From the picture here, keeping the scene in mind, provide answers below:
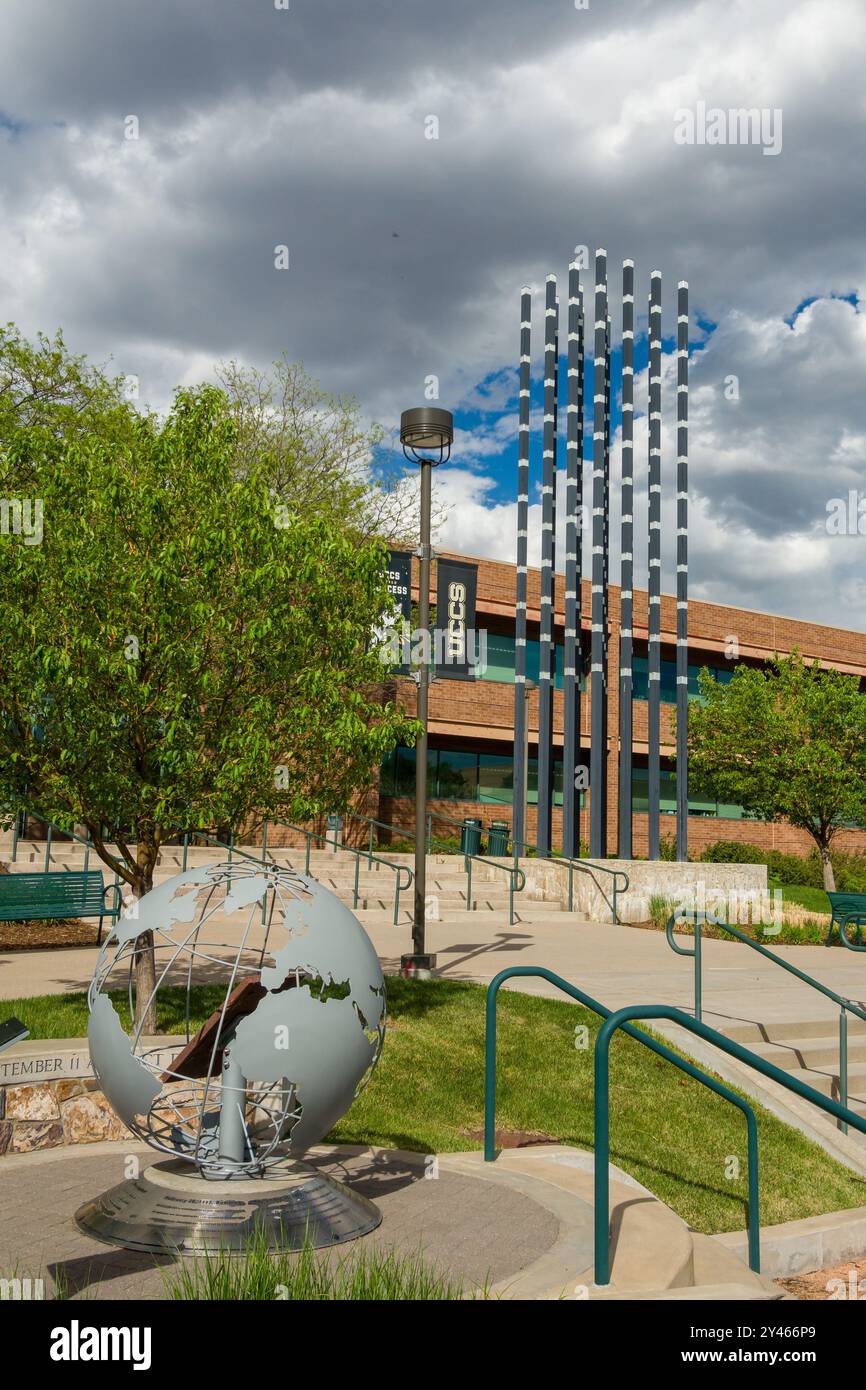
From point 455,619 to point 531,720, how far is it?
289 inches

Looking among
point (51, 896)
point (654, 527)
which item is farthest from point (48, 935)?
point (654, 527)

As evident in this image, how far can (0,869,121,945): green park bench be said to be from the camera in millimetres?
12469

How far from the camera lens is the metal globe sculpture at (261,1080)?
479cm

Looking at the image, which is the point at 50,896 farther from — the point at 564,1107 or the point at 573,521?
the point at 573,521

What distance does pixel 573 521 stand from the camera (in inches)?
1044

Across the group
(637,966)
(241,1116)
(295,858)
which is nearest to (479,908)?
(295,858)

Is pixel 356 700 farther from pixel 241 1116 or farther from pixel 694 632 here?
pixel 694 632

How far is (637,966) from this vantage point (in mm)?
14117

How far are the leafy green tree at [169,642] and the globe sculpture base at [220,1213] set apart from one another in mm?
2988

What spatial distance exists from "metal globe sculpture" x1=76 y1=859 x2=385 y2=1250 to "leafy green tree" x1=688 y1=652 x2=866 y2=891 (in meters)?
21.0

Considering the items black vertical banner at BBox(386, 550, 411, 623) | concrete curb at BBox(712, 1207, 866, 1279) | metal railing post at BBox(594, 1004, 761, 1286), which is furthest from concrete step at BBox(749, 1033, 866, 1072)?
black vertical banner at BBox(386, 550, 411, 623)

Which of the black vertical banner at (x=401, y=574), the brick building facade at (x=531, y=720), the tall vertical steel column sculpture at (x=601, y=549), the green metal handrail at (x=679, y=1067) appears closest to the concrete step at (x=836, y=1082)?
the green metal handrail at (x=679, y=1067)

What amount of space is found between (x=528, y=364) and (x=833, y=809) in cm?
1206

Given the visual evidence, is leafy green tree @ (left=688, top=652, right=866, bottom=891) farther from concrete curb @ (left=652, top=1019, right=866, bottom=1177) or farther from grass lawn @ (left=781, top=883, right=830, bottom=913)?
concrete curb @ (left=652, top=1019, right=866, bottom=1177)
